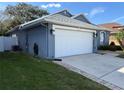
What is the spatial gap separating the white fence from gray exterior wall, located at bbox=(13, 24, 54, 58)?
10.3 feet

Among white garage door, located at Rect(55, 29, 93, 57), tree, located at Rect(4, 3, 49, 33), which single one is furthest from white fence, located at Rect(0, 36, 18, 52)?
tree, located at Rect(4, 3, 49, 33)

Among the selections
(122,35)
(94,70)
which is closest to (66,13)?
(122,35)

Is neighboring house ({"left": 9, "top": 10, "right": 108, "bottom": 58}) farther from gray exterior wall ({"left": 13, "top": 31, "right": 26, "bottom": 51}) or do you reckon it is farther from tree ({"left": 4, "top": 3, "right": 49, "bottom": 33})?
tree ({"left": 4, "top": 3, "right": 49, "bottom": 33})

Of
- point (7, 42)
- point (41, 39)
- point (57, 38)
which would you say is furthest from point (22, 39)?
point (57, 38)

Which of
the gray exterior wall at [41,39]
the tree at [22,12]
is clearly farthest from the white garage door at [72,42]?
the tree at [22,12]

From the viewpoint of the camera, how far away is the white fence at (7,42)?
60.4 feet

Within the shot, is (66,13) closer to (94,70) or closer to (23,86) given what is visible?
(94,70)

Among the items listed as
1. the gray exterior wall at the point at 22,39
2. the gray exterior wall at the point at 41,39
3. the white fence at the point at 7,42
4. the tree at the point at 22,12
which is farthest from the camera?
the tree at the point at 22,12

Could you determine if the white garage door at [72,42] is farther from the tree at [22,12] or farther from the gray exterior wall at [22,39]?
the tree at [22,12]

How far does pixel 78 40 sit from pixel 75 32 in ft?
2.53

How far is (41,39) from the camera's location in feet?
43.6

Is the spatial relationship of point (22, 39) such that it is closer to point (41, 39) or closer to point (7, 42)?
point (7, 42)

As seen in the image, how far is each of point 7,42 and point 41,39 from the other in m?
7.19

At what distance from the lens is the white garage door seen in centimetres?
1304
